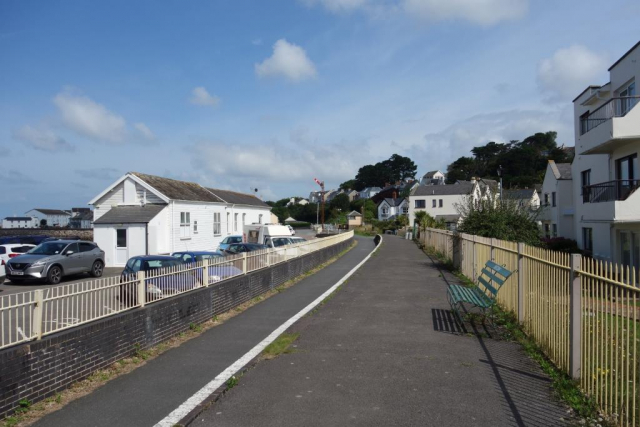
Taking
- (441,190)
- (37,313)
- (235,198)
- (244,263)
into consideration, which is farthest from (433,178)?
(37,313)

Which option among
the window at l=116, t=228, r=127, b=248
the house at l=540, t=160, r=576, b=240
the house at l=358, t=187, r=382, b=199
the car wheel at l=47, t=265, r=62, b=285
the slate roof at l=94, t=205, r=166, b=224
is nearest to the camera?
the car wheel at l=47, t=265, r=62, b=285

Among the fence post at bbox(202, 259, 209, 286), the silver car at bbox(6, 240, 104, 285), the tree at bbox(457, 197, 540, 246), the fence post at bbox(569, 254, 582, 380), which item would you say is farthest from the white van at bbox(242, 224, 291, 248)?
the fence post at bbox(569, 254, 582, 380)

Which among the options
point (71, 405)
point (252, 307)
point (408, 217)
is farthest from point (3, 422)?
point (408, 217)

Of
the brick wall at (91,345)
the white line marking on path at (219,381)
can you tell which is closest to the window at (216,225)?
the brick wall at (91,345)

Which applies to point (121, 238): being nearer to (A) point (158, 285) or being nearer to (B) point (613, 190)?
(A) point (158, 285)

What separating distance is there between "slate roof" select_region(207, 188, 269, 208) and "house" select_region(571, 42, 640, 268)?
910 inches

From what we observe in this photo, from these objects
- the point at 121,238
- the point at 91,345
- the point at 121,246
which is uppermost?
the point at 121,238

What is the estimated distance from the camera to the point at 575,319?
596cm

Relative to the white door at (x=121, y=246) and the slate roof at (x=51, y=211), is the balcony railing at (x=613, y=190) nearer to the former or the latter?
the white door at (x=121, y=246)

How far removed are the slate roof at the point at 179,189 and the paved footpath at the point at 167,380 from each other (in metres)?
19.2

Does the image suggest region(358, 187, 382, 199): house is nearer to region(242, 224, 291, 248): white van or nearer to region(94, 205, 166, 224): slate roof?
region(242, 224, 291, 248): white van

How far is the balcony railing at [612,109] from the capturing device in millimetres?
17484

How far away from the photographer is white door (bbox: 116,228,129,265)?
26250 millimetres

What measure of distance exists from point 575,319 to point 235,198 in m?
34.2
